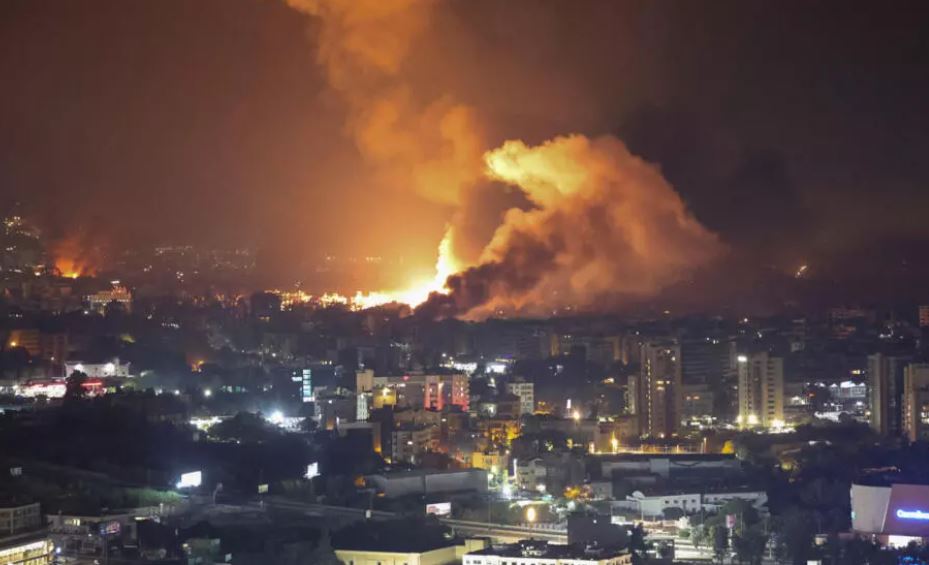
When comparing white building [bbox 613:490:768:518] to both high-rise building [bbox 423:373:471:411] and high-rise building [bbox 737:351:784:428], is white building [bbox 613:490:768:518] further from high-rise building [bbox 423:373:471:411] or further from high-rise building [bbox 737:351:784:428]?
high-rise building [bbox 737:351:784:428]

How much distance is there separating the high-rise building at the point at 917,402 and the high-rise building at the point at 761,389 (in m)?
1.64

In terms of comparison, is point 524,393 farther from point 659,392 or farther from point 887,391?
point 887,391

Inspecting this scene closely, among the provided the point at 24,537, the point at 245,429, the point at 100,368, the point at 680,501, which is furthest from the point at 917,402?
the point at 24,537

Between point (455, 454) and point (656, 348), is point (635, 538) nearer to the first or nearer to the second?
point (455, 454)

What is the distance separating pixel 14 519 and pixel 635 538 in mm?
3531

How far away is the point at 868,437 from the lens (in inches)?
790

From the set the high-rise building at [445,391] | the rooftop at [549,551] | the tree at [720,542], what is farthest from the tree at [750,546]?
the high-rise building at [445,391]

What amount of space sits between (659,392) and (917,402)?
7.89 ft

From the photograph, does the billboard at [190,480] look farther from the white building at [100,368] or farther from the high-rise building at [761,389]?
the high-rise building at [761,389]

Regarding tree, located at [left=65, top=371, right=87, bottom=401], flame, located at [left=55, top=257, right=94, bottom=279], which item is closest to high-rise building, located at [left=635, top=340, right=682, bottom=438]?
tree, located at [left=65, top=371, right=87, bottom=401]

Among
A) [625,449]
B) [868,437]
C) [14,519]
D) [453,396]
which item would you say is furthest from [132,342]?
[14,519]

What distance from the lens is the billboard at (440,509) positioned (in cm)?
1588

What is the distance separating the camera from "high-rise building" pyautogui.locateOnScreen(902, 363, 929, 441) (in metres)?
20.1

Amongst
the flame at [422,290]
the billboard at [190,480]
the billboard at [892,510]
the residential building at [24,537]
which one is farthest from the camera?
the flame at [422,290]
